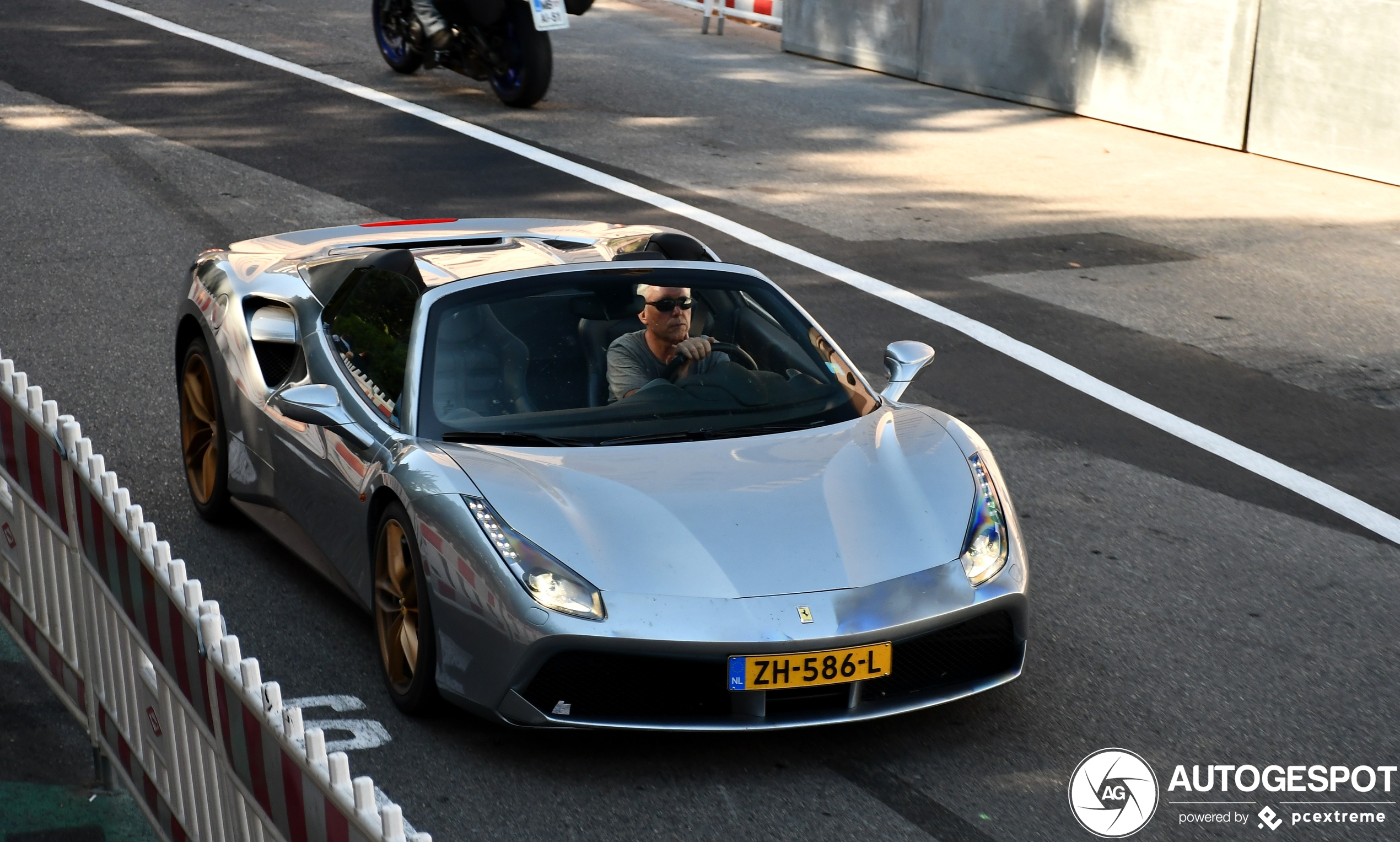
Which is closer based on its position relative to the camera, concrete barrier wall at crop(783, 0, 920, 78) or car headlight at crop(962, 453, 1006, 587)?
car headlight at crop(962, 453, 1006, 587)

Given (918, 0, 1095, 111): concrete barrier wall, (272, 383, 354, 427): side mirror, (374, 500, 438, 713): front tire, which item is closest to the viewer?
(374, 500, 438, 713): front tire

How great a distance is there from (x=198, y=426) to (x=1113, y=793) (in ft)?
12.7

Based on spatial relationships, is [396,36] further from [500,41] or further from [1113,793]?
[1113,793]

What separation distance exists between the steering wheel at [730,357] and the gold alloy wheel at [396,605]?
1.10m

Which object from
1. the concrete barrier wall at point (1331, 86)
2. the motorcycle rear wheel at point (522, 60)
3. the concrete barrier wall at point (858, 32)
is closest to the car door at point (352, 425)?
the motorcycle rear wheel at point (522, 60)

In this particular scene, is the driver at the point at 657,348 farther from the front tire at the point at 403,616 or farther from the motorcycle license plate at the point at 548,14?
the motorcycle license plate at the point at 548,14

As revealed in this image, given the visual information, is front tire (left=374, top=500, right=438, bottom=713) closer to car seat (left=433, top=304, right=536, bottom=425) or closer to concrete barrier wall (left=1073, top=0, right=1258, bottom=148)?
car seat (left=433, top=304, right=536, bottom=425)

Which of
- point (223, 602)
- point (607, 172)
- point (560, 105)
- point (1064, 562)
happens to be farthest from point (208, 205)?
point (1064, 562)

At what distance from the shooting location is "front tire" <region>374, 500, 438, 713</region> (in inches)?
188

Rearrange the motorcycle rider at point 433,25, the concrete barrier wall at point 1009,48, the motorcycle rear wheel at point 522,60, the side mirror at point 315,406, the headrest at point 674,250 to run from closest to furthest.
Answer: the side mirror at point 315,406
the headrest at point 674,250
the motorcycle rear wheel at point 522,60
the motorcycle rider at point 433,25
the concrete barrier wall at point 1009,48

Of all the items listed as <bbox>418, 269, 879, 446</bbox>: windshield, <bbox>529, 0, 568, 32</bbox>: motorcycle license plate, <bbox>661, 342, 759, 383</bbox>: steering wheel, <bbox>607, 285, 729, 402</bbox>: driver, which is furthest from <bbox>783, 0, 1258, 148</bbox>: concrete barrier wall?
<bbox>607, 285, 729, 402</bbox>: driver

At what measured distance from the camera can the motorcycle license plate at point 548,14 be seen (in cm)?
1489

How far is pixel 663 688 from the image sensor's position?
4516 mm

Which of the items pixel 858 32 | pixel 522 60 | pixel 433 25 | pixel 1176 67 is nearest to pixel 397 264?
pixel 522 60
